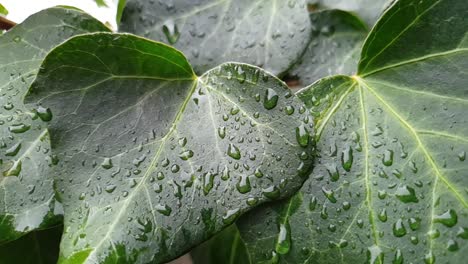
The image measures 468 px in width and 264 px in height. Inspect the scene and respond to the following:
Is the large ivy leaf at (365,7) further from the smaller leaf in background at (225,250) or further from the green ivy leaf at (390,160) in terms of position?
the smaller leaf in background at (225,250)

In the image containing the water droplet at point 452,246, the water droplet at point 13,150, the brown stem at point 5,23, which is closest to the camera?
the water droplet at point 452,246

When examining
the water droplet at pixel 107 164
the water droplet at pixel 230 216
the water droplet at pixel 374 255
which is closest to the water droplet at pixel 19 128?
the water droplet at pixel 107 164

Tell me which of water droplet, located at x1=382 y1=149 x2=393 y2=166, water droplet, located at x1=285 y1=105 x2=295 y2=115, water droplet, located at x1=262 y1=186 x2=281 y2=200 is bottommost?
water droplet, located at x1=262 y1=186 x2=281 y2=200

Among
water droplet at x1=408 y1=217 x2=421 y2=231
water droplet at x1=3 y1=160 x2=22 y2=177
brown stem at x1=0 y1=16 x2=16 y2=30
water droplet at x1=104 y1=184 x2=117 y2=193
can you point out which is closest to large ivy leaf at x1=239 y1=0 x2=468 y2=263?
water droplet at x1=408 y1=217 x2=421 y2=231

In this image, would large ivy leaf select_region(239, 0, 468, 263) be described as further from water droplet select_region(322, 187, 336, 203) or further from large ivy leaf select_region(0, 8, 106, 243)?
large ivy leaf select_region(0, 8, 106, 243)

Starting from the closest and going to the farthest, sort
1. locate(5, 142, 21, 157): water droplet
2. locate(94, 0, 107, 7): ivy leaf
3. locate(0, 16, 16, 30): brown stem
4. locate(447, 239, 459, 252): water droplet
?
locate(447, 239, 459, 252): water droplet → locate(5, 142, 21, 157): water droplet → locate(0, 16, 16, 30): brown stem → locate(94, 0, 107, 7): ivy leaf

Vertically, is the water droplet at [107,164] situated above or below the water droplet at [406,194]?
above

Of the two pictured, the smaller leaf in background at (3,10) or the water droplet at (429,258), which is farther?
the smaller leaf in background at (3,10)

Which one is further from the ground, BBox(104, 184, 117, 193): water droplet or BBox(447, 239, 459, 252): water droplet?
BBox(104, 184, 117, 193): water droplet

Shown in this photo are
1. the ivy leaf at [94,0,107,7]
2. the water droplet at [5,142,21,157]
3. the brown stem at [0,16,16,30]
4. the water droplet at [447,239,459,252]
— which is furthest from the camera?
the ivy leaf at [94,0,107,7]
